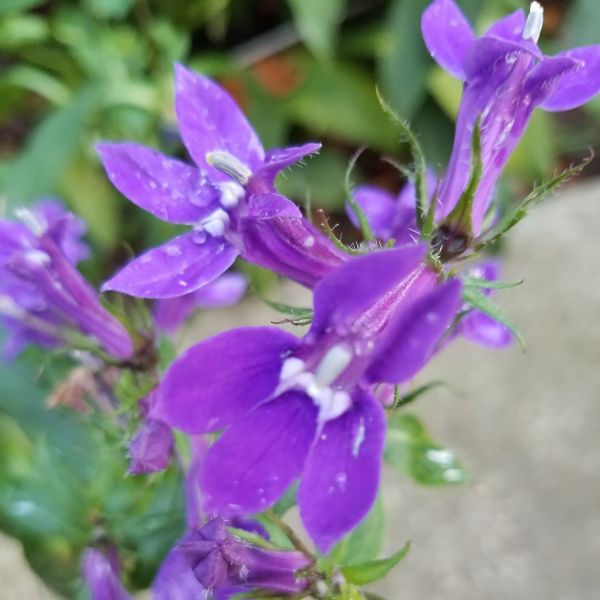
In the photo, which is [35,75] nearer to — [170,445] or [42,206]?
[42,206]

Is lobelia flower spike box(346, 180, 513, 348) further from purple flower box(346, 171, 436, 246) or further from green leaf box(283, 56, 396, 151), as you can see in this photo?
green leaf box(283, 56, 396, 151)

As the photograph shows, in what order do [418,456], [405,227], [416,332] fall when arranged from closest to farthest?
[416,332] < [405,227] < [418,456]

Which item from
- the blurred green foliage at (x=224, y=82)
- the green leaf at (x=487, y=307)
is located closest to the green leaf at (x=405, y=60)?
the blurred green foliage at (x=224, y=82)

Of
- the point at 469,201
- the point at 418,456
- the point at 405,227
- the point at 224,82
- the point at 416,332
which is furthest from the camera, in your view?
the point at 224,82

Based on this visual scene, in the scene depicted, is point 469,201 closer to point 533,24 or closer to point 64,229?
point 533,24

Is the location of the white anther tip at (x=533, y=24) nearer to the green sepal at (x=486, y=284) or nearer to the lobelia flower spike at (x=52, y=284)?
the green sepal at (x=486, y=284)

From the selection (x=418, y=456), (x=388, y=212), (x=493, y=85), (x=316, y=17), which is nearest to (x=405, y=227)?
(x=388, y=212)
